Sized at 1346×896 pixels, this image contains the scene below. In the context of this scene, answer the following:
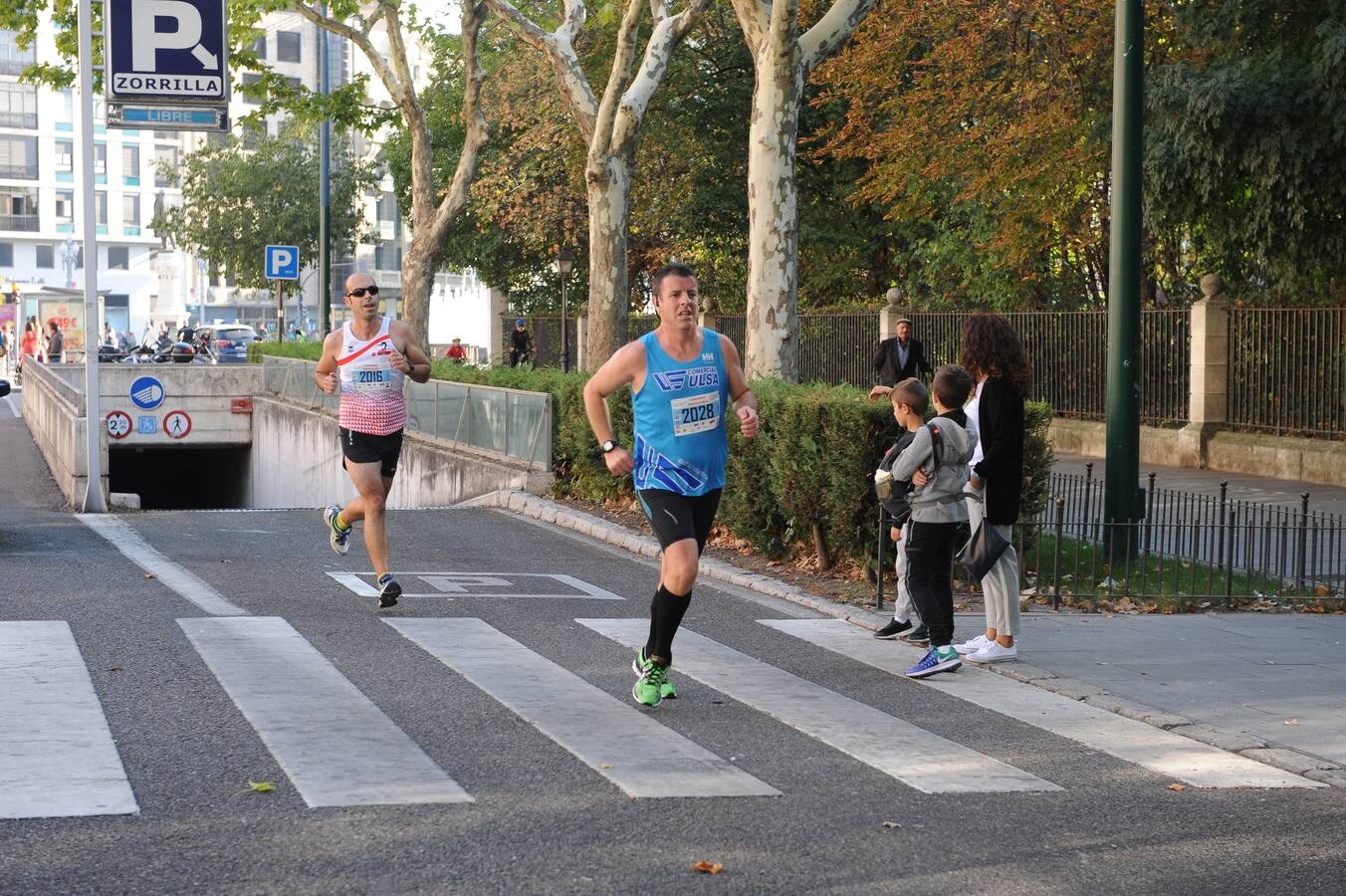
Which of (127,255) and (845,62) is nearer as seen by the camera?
(845,62)

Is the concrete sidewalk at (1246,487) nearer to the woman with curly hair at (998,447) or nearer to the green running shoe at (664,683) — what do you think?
the woman with curly hair at (998,447)

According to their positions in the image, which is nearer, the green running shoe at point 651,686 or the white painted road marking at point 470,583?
the green running shoe at point 651,686

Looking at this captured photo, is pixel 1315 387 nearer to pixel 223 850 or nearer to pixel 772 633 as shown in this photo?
pixel 772 633

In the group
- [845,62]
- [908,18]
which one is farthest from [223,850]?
[845,62]

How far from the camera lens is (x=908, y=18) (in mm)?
27250

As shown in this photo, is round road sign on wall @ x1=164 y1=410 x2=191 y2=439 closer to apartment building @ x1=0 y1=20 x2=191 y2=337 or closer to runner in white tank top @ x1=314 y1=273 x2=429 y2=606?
runner in white tank top @ x1=314 y1=273 x2=429 y2=606

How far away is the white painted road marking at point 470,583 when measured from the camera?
1084 centimetres

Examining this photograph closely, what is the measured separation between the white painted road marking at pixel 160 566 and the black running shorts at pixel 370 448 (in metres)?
1.10

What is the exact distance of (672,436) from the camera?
7559mm

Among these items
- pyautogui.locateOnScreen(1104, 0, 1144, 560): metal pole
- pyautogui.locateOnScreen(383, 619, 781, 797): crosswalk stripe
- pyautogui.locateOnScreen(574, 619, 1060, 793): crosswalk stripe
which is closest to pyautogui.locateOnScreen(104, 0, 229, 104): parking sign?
pyautogui.locateOnScreen(1104, 0, 1144, 560): metal pole

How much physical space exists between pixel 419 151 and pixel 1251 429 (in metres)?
14.8

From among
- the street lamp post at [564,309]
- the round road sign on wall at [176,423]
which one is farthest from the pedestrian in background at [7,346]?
the round road sign on wall at [176,423]

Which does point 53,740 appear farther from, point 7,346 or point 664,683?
point 7,346

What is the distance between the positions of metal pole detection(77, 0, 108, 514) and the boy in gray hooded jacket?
10.6 m
